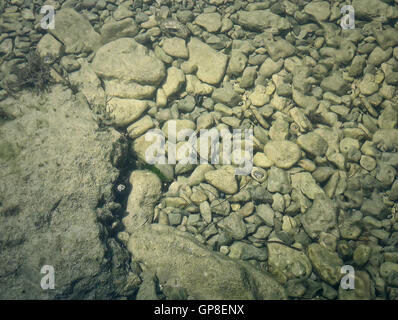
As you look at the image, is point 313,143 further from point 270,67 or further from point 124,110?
point 124,110

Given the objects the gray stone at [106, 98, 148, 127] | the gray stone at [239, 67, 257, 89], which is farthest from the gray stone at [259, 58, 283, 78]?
the gray stone at [106, 98, 148, 127]

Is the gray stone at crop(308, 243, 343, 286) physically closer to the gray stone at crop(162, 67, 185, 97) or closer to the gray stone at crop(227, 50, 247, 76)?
the gray stone at crop(227, 50, 247, 76)

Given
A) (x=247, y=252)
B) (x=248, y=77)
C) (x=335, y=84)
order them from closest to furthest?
(x=247, y=252) → (x=335, y=84) → (x=248, y=77)

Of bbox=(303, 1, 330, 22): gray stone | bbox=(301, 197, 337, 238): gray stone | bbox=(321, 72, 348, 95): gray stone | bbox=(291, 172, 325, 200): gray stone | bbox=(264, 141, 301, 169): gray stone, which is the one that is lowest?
bbox=(301, 197, 337, 238): gray stone

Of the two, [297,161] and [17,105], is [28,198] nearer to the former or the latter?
[17,105]

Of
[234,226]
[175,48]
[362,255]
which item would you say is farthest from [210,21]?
[362,255]

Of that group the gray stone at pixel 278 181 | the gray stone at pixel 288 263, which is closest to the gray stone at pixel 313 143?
the gray stone at pixel 278 181

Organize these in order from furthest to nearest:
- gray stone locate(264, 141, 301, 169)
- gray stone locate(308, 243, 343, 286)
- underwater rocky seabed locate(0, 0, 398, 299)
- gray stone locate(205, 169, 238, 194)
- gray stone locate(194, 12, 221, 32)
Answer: gray stone locate(194, 12, 221, 32), gray stone locate(264, 141, 301, 169), gray stone locate(205, 169, 238, 194), gray stone locate(308, 243, 343, 286), underwater rocky seabed locate(0, 0, 398, 299)
